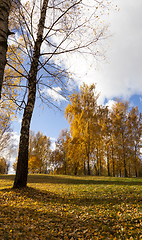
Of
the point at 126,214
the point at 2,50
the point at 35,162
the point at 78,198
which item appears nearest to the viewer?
the point at 2,50

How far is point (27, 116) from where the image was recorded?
6.66 metres

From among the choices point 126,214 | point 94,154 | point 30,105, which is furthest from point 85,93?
point 126,214

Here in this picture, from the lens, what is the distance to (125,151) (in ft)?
59.7

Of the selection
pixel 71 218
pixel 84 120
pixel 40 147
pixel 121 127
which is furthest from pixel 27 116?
pixel 40 147

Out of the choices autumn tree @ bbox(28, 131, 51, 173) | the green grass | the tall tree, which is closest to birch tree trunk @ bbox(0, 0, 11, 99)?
the green grass

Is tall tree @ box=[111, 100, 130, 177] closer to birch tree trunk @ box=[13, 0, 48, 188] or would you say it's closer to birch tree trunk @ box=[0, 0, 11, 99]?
birch tree trunk @ box=[13, 0, 48, 188]

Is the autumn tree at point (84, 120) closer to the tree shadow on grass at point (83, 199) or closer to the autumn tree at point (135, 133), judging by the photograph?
the autumn tree at point (135, 133)

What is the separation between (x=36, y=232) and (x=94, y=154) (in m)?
16.5

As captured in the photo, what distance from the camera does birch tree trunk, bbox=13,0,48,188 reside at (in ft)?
20.2

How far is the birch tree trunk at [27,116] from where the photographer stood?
20.2ft

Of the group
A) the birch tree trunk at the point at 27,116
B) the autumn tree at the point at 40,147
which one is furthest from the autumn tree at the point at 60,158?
the birch tree trunk at the point at 27,116

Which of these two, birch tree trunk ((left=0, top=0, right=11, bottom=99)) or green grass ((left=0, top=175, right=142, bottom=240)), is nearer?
birch tree trunk ((left=0, top=0, right=11, bottom=99))

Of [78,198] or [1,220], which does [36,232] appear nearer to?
[1,220]

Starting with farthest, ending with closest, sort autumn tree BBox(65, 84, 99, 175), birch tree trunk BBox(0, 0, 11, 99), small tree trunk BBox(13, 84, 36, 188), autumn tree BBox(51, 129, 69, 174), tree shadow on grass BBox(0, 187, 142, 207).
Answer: autumn tree BBox(51, 129, 69, 174), autumn tree BBox(65, 84, 99, 175), small tree trunk BBox(13, 84, 36, 188), tree shadow on grass BBox(0, 187, 142, 207), birch tree trunk BBox(0, 0, 11, 99)
